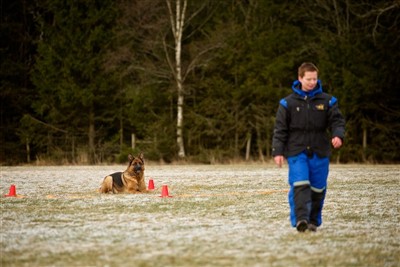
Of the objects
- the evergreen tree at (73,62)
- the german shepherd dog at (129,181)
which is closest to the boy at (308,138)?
the german shepherd dog at (129,181)

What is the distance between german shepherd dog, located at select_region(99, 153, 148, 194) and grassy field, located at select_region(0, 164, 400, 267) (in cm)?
42

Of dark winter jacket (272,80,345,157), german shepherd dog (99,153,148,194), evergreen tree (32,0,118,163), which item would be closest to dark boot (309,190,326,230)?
dark winter jacket (272,80,345,157)

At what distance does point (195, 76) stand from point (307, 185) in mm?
29682

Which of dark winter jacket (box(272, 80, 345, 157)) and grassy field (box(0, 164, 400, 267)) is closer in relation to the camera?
grassy field (box(0, 164, 400, 267))

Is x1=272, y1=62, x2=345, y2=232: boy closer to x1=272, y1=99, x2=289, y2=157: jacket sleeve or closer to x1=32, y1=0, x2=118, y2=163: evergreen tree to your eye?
x1=272, y1=99, x2=289, y2=157: jacket sleeve

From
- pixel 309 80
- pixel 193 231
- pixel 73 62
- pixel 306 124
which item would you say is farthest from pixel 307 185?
pixel 73 62

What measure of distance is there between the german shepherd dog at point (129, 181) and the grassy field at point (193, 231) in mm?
425

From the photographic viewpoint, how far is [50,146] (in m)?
37.2

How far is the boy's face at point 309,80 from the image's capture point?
788 centimetres

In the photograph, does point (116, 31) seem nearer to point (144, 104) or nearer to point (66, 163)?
point (144, 104)

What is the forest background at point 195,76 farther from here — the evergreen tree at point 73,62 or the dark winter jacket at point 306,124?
the dark winter jacket at point 306,124

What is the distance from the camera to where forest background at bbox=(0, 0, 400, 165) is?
3409 centimetres

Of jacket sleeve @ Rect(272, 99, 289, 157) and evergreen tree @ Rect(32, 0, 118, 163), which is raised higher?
evergreen tree @ Rect(32, 0, 118, 163)

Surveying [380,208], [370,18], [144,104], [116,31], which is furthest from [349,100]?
[380,208]
